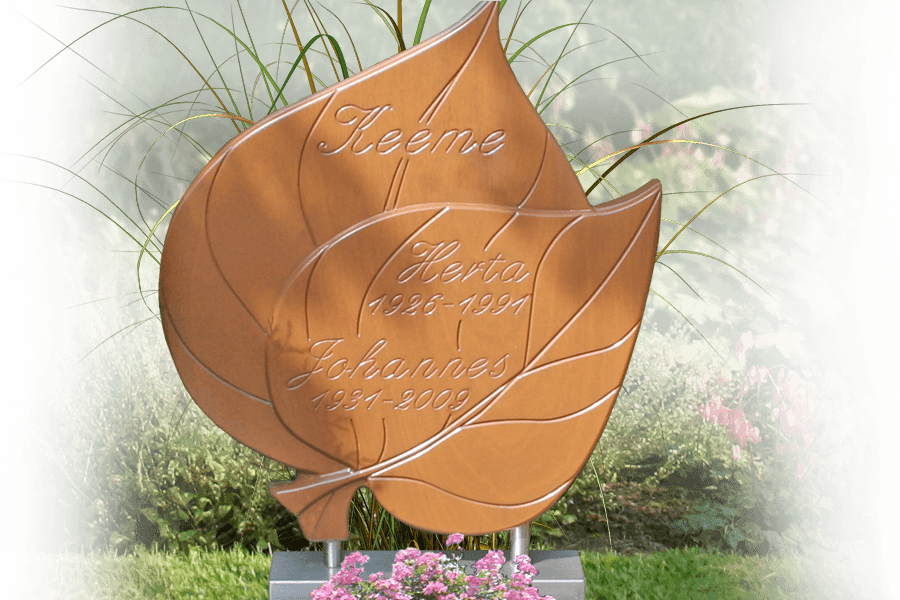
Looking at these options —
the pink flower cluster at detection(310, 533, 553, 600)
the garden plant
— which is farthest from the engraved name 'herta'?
the garden plant

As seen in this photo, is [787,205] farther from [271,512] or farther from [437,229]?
[271,512]

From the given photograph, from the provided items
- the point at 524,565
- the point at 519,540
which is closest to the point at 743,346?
the point at 519,540

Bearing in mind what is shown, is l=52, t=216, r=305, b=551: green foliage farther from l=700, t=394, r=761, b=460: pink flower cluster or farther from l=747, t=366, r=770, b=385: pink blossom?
l=747, t=366, r=770, b=385: pink blossom

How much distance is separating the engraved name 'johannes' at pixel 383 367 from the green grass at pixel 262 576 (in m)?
1.18

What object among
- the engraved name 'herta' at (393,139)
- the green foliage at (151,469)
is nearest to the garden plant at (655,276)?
the green foliage at (151,469)

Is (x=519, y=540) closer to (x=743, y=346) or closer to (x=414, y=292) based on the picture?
(x=414, y=292)

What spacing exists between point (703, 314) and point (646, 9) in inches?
52.1

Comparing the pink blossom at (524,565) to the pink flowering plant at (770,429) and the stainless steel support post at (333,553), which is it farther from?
the pink flowering plant at (770,429)

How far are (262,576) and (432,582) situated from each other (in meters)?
1.24

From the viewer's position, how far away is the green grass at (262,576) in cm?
284

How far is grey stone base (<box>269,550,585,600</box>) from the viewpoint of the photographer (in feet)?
6.98

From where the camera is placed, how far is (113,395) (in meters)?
3.26

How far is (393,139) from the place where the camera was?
6.29ft

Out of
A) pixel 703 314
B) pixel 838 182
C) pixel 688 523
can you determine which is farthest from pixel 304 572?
pixel 838 182
